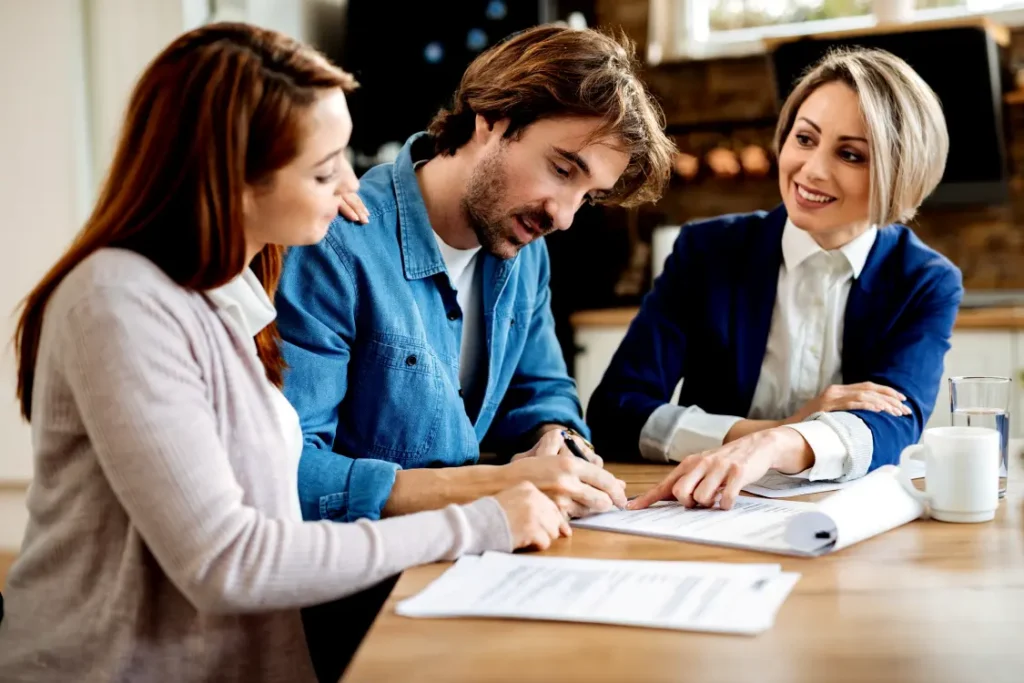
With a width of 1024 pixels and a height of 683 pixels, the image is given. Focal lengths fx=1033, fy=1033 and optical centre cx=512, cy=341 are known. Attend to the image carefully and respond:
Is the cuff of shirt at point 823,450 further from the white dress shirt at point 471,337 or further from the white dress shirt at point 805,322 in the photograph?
the white dress shirt at point 471,337

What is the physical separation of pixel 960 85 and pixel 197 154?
304 centimetres

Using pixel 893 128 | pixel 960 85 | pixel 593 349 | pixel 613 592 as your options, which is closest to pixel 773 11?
pixel 960 85

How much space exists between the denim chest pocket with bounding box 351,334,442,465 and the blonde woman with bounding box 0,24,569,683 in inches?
14.1

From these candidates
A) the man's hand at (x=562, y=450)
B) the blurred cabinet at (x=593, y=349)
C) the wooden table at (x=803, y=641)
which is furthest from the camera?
the blurred cabinet at (x=593, y=349)

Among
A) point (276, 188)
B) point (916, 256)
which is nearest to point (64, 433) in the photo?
point (276, 188)

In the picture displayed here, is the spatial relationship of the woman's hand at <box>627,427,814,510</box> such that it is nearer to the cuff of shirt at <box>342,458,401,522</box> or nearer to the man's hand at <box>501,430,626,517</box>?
the man's hand at <box>501,430,626,517</box>

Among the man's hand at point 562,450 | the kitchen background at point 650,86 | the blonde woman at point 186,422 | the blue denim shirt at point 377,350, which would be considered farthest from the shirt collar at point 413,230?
the kitchen background at point 650,86

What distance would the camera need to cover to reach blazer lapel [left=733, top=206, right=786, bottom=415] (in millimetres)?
1920

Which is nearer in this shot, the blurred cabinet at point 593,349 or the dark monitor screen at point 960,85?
the dark monitor screen at point 960,85

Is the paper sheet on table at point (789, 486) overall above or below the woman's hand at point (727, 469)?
below

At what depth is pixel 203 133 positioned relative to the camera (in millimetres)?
991

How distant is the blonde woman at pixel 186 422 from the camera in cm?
92

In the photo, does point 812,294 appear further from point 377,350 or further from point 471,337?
point 377,350

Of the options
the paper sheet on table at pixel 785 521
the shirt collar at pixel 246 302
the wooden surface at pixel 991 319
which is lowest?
the wooden surface at pixel 991 319
